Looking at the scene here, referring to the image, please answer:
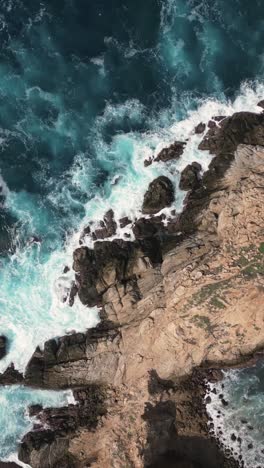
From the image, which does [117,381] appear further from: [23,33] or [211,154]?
[23,33]

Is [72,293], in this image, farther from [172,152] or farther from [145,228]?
[172,152]

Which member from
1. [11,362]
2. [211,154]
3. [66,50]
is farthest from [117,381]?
[66,50]

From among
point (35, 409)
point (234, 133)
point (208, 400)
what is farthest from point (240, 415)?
point (234, 133)

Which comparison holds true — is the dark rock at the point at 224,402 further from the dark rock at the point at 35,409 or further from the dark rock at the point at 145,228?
the dark rock at the point at 35,409

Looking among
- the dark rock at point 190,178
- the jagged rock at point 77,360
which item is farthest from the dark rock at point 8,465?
the dark rock at point 190,178

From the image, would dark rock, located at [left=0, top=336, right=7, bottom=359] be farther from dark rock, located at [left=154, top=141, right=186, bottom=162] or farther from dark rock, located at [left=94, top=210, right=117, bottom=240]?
dark rock, located at [left=154, top=141, right=186, bottom=162]
